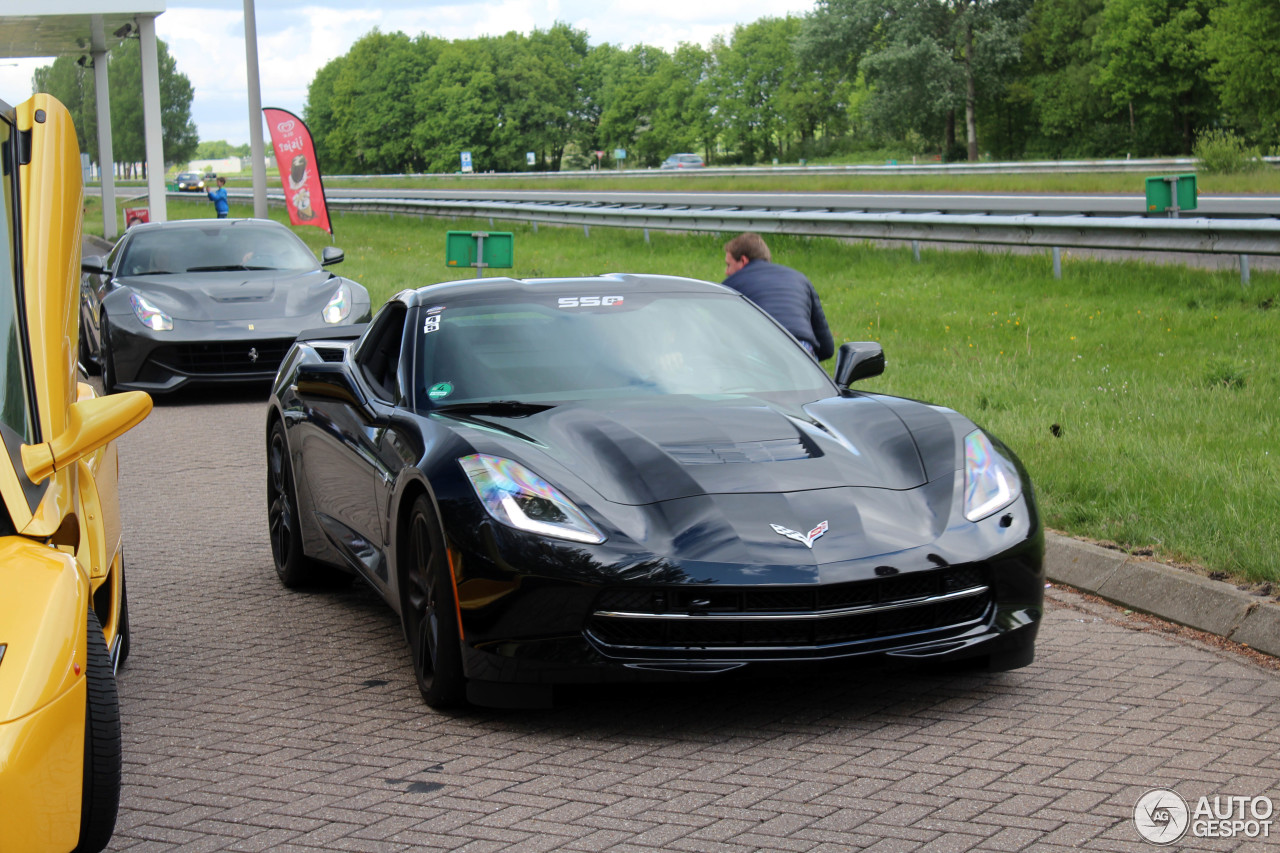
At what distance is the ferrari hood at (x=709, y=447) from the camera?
4.40 meters

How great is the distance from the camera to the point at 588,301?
5.73m

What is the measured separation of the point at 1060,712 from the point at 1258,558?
1.57 meters

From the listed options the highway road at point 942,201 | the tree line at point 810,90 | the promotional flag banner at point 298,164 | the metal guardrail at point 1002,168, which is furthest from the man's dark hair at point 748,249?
the metal guardrail at point 1002,168

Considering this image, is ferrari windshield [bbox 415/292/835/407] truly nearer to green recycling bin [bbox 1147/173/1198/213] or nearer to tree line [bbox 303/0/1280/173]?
green recycling bin [bbox 1147/173/1198/213]

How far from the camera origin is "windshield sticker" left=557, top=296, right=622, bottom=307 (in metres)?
5.70

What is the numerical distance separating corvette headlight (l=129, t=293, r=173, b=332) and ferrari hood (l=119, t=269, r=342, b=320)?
0.06m

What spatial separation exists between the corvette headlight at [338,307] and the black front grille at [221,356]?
43 cm

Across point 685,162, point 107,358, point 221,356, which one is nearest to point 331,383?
point 221,356

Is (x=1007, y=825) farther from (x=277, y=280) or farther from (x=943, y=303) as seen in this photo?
(x=943, y=303)

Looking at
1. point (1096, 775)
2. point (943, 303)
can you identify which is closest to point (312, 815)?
point (1096, 775)

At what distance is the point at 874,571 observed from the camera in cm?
415

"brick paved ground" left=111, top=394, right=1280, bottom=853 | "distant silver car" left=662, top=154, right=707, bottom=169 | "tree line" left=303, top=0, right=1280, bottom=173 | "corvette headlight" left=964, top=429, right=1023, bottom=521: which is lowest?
"brick paved ground" left=111, top=394, right=1280, bottom=853

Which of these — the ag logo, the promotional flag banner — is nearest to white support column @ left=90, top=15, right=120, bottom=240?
the promotional flag banner

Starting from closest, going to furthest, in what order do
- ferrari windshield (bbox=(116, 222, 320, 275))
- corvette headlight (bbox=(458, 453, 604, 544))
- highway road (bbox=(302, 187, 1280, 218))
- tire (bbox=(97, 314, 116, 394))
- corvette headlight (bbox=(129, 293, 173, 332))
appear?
corvette headlight (bbox=(458, 453, 604, 544))
corvette headlight (bbox=(129, 293, 173, 332))
tire (bbox=(97, 314, 116, 394))
ferrari windshield (bbox=(116, 222, 320, 275))
highway road (bbox=(302, 187, 1280, 218))
